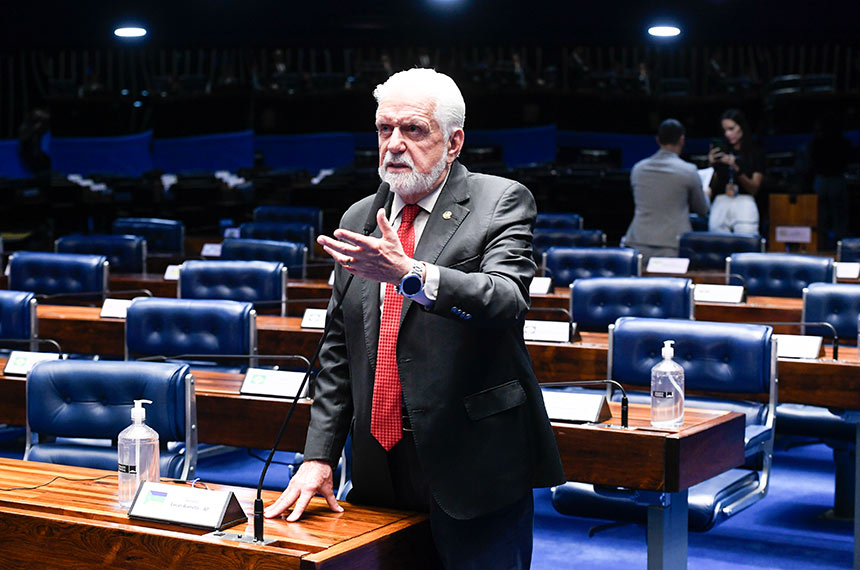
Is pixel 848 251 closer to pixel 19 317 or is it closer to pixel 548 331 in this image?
pixel 548 331

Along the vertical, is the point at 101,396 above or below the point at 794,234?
below

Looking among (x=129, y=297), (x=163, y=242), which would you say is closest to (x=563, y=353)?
(x=129, y=297)

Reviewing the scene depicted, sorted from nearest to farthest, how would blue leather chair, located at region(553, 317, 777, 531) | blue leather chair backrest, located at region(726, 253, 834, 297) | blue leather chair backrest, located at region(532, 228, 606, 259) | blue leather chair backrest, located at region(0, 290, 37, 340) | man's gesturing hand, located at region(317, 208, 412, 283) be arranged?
man's gesturing hand, located at region(317, 208, 412, 283) < blue leather chair, located at region(553, 317, 777, 531) < blue leather chair backrest, located at region(0, 290, 37, 340) < blue leather chair backrest, located at region(726, 253, 834, 297) < blue leather chair backrest, located at region(532, 228, 606, 259)

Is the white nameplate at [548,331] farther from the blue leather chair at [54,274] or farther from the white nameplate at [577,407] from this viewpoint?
the blue leather chair at [54,274]

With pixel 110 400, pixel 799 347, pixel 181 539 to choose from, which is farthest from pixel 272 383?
pixel 799 347

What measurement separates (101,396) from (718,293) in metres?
3.11

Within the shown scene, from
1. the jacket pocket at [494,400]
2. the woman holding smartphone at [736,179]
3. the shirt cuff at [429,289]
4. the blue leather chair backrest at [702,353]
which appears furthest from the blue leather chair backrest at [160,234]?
the shirt cuff at [429,289]

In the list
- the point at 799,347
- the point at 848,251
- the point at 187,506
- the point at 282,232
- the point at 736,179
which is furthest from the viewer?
the point at 282,232

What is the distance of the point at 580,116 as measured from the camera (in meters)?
11.5

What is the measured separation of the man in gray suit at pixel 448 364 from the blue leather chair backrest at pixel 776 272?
384 cm

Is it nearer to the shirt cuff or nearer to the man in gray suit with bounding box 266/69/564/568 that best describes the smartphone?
the man in gray suit with bounding box 266/69/564/568

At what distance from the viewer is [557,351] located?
447 centimetres

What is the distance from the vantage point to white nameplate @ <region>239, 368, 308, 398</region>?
3.53 meters

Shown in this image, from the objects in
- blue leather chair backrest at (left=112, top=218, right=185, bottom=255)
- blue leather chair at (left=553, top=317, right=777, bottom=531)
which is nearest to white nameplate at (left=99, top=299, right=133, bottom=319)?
blue leather chair at (left=553, top=317, right=777, bottom=531)
